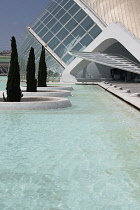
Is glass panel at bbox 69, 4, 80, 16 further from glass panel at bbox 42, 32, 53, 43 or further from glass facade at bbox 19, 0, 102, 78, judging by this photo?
glass panel at bbox 42, 32, 53, 43

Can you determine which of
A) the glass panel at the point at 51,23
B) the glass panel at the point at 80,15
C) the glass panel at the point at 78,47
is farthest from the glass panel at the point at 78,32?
the glass panel at the point at 51,23

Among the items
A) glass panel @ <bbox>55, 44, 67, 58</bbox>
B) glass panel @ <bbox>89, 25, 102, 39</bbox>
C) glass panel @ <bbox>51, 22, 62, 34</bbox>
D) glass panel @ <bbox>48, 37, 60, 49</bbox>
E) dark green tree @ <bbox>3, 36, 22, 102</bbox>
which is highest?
glass panel @ <bbox>51, 22, 62, 34</bbox>

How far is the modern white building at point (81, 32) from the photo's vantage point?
4378 cm

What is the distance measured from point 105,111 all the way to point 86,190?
10.6m

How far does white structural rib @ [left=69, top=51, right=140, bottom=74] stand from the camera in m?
39.2

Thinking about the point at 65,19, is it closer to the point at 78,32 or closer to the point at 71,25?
the point at 71,25

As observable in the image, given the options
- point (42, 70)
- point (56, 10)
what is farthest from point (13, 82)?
point (56, 10)

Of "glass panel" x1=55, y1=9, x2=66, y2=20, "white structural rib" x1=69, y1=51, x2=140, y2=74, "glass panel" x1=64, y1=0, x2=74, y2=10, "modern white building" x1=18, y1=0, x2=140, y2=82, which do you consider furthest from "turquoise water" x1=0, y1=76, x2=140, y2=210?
"glass panel" x1=64, y1=0, x2=74, y2=10

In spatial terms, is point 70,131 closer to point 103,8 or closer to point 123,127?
point 123,127

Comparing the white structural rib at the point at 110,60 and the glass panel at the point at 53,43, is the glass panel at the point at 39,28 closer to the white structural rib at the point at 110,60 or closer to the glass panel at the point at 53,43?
the glass panel at the point at 53,43

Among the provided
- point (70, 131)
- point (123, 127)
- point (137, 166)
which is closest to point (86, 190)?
point (137, 166)

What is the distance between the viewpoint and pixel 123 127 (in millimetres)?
11938

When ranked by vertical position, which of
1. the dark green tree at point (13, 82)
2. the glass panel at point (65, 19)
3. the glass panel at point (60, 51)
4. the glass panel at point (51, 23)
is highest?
the glass panel at point (65, 19)

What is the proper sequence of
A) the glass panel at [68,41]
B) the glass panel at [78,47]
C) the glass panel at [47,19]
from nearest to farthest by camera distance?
1. the glass panel at [78,47]
2. the glass panel at [68,41]
3. the glass panel at [47,19]
